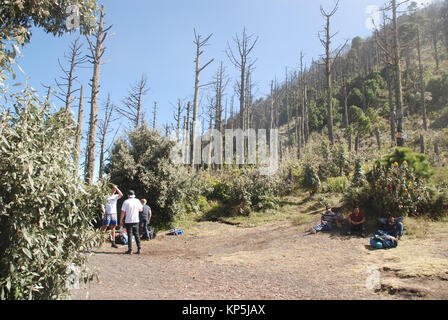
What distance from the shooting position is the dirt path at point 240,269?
15.0ft

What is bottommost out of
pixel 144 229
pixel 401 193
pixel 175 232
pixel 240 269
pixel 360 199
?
pixel 240 269

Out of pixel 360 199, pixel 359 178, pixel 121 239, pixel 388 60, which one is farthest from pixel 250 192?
pixel 388 60

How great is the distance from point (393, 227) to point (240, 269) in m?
4.77

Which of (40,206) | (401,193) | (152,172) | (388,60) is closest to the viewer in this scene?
(40,206)

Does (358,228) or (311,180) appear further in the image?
(311,180)

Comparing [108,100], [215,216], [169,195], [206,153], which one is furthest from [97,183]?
[108,100]

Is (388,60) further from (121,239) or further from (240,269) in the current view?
(121,239)

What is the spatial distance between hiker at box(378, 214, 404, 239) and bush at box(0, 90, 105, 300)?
24.6 feet

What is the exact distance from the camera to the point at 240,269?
20.2 feet

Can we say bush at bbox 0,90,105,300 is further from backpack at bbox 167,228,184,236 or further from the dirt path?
backpack at bbox 167,228,184,236

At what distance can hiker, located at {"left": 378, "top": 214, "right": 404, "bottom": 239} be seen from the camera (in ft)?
25.5

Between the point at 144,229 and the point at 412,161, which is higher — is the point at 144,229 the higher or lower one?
the lower one

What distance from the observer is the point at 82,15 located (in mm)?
4746

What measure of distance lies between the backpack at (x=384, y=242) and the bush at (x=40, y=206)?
6663 mm
